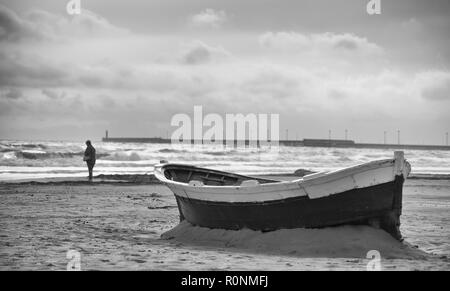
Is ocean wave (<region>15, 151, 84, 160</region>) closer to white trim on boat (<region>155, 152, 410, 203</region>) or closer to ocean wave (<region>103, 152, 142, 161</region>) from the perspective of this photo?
ocean wave (<region>103, 152, 142, 161</region>)

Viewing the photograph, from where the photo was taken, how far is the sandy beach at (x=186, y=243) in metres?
7.19

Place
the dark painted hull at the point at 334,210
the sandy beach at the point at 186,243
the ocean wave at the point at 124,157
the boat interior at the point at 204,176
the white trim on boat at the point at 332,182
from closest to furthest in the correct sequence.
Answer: the sandy beach at the point at 186,243 < the white trim on boat at the point at 332,182 < the dark painted hull at the point at 334,210 < the boat interior at the point at 204,176 < the ocean wave at the point at 124,157

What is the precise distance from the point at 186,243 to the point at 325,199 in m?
2.40

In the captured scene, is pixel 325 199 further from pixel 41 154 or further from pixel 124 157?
pixel 41 154

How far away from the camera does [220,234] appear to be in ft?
30.1

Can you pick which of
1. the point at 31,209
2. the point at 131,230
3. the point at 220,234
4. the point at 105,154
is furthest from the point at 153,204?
the point at 105,154

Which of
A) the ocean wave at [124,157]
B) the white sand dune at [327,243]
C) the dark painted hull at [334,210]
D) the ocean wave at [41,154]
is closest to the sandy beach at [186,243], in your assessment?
the white sand dune at [327,243]

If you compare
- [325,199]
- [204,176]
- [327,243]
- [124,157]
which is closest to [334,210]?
[325,199]

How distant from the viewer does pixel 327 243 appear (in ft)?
26.0

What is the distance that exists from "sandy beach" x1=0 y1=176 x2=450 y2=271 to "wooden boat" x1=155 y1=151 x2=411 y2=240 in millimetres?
145

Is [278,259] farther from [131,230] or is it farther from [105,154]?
[105,154]

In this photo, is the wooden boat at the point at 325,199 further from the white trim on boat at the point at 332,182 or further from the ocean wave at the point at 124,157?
the ocean wave at the point at 124,157
